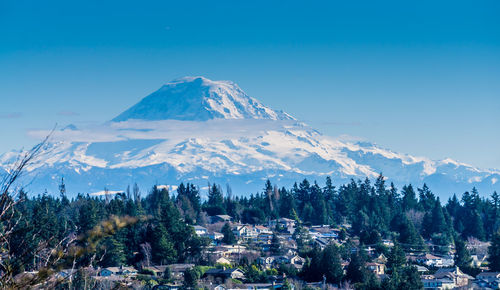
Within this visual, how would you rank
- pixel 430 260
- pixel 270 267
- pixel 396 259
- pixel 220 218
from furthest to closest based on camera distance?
1. pixel 220 218
2. pixel 430 260
3. pixel 270 267
4. pixel 396 259

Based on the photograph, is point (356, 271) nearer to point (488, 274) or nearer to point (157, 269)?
point (488, 274)

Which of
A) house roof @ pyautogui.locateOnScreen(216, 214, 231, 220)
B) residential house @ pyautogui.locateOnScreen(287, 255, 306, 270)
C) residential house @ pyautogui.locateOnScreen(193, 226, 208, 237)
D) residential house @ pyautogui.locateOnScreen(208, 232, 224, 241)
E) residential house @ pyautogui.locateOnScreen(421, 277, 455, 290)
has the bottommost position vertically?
residential house @ pyautogui.locateOnScreen(421, 277, 455, 290)

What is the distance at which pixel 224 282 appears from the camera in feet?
130

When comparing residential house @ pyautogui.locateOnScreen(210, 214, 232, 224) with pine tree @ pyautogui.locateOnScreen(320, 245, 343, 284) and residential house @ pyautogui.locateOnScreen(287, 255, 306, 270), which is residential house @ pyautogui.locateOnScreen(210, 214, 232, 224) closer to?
residential house @ pyautogui.locateOnScreen(287, 255, 306, 270)

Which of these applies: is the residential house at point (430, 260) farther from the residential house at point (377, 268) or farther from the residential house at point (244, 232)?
the residential house at point (244, 232)

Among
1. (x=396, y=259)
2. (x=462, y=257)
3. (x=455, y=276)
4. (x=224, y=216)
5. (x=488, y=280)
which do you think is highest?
(x=224, y=216)

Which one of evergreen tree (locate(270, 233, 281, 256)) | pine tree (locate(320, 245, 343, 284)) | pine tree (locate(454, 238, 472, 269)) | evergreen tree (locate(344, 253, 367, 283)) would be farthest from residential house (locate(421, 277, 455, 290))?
evergreen tree (locate(270, 233, 281, 256))

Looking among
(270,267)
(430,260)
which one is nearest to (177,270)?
(270,267)

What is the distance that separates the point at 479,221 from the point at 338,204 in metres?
15.1

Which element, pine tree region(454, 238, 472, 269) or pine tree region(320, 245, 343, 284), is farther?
pine tree region(454, 238, 472, 269)

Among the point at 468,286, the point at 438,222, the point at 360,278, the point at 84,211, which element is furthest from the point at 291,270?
the point at 438,222

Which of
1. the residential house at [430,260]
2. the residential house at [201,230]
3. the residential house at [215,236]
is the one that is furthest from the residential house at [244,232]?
the residential house at [430,260]

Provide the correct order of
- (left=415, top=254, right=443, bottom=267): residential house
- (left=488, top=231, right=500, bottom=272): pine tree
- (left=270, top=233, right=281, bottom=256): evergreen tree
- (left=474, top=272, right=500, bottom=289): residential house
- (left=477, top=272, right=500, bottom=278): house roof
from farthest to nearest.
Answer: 1. (left=270, top=233, right=281, bottom=256): evergreen tree
2. (left=415, top=254, right=443, bottom=267): residential house
3. (left=488, top=231, right=500, bottom=272): pine tree
4. (left=477, top=272, right=500, bottom=278): house roof
5. (left=474, top=272, right=500, bottom=289): residential house

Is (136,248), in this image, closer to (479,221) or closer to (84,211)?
(84,211)
